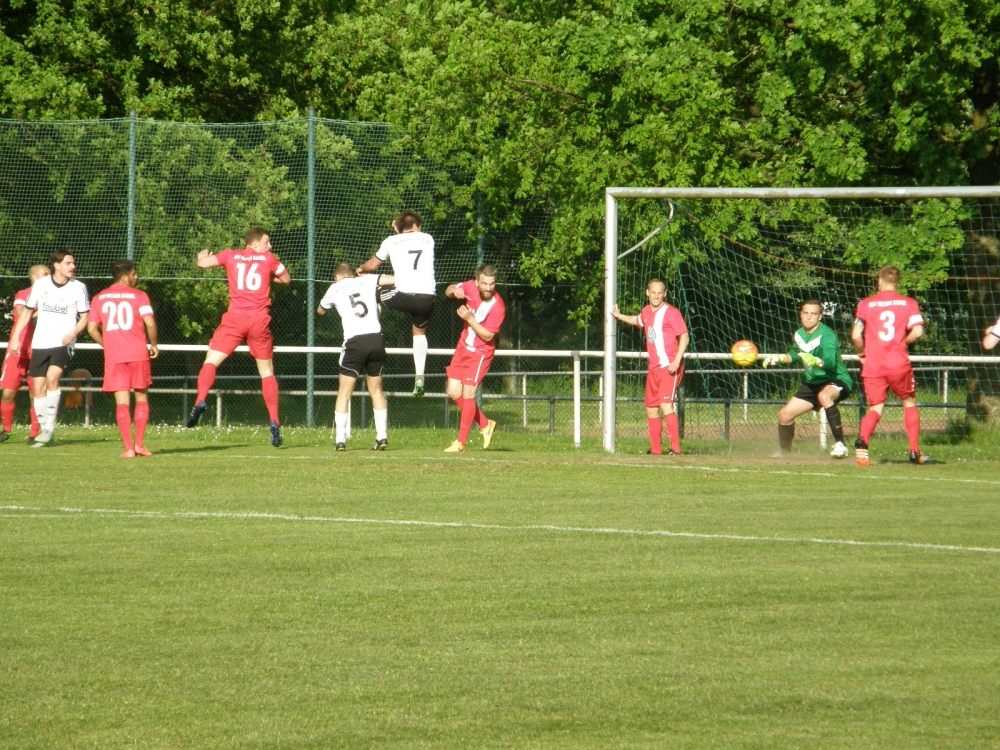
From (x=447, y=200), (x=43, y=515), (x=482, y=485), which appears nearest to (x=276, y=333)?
(x=447, y=200)

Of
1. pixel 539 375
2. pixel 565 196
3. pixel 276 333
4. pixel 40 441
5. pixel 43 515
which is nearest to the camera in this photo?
pixel 43 515

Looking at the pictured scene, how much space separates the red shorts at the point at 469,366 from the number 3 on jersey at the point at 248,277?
220 centimetres

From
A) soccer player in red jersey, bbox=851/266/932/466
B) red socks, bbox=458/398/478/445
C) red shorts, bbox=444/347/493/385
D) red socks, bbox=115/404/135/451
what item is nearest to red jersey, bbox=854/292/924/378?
soccer player in red jersey, bbox=851/266/932/466

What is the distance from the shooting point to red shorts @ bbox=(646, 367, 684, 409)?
45.7 feet

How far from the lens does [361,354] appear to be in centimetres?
1416

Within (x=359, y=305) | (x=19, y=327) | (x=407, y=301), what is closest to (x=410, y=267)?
(x=407, y=301)

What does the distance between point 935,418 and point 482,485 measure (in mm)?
8227

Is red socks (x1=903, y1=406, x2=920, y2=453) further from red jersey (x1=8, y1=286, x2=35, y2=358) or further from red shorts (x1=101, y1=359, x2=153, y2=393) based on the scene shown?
red jersey (x1=8, y1=286, x2=35, y2=358)

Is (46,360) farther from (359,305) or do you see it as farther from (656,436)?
(656,436)

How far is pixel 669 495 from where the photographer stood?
33.6 ft

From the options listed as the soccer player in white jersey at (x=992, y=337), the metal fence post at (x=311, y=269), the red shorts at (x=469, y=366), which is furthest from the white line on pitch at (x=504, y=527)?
the metal fence post at (x=311, y=269)

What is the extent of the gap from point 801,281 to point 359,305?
6.26m

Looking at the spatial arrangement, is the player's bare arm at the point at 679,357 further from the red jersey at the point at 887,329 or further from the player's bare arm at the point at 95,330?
the player's bare arm at the point at 95,330

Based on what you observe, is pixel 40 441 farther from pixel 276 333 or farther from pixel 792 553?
pixel 792 553
